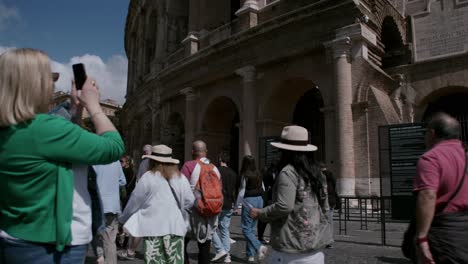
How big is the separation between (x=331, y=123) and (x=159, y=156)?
985 cm

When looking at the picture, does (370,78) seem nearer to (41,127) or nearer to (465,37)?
(465,37)

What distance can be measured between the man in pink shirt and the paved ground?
3.87 m

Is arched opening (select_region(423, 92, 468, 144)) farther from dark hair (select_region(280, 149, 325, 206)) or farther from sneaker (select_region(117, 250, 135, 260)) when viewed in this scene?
dark hair (select_region(280, 149, 325, 206))

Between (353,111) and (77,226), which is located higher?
(353,111)

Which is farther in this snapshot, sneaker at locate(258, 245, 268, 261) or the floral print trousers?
sneaker at locate(258, 245, 268, 261)

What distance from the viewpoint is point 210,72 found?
1809 centimetres

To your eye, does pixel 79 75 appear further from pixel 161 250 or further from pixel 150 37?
pixel 150 37

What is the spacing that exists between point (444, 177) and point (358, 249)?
5196 millimetres

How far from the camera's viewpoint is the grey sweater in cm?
307

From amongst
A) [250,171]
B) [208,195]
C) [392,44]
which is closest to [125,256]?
[250,171]

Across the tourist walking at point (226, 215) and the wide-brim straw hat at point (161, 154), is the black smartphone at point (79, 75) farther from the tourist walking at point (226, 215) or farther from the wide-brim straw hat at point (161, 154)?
the tourist walking at point (226, 215)

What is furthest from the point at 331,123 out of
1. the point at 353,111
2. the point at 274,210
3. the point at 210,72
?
the point at 274,210

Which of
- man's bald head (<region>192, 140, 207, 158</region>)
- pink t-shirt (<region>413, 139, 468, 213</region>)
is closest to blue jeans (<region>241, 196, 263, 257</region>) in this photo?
man's bald head (<region>192, 140, 207, 158</region>)

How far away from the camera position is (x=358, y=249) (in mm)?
7617
